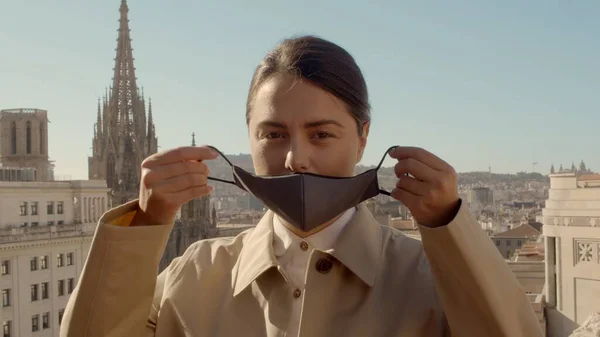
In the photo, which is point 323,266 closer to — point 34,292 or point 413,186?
point 413,186

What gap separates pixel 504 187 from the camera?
167 metres

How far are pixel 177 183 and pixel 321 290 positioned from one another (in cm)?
56

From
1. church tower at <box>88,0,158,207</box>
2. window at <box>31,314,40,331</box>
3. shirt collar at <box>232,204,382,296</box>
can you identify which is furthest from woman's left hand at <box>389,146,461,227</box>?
church tower at <box>88,0,158,207</box>

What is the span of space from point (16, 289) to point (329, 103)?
78.7 ft

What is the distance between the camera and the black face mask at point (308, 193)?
2207 millimetres

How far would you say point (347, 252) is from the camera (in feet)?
7.68

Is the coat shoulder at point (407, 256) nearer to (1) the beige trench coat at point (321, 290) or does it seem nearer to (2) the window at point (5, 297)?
(1) the beige trench coat at point (321, 290)

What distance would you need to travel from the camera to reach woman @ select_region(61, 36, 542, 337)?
6.88 ft

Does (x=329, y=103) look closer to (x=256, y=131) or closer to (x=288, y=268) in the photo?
(x=256, y=131)

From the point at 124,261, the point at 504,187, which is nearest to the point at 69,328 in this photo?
the point at 124,261

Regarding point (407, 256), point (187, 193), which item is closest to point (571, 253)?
point (407, 256)

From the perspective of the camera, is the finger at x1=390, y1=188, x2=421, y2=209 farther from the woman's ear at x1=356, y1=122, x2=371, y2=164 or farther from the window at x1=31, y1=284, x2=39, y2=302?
the window at x1=31, y1=284, x2=39, y2=302

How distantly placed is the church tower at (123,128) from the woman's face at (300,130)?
48110mm

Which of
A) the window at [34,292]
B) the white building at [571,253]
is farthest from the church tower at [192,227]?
the white building at [571,253]
